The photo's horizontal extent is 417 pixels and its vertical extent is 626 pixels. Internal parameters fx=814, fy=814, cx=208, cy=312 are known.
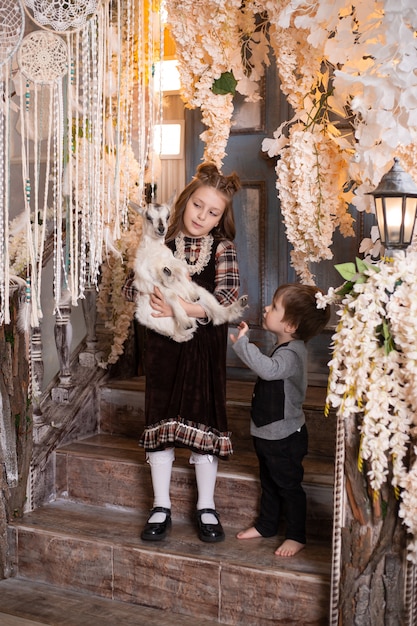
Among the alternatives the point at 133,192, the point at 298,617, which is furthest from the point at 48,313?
the point at 298,617

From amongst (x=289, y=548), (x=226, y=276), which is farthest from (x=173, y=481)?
(x=226, y=276)

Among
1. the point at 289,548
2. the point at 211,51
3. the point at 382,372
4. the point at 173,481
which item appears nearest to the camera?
the point at 382,372

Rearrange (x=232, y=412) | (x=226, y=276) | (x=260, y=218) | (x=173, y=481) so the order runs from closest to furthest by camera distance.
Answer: (x=226, y=276) → (x=173, y=481) → (x=232, y=412) → (x=260, y=218)

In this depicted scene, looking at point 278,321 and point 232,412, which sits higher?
point 278,321

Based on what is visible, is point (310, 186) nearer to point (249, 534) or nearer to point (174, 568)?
point (249, 534)

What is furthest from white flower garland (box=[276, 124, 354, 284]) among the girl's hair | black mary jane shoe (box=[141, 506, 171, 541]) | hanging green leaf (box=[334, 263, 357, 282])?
black mary jane shoe (box=[141, 506, 171, 541])

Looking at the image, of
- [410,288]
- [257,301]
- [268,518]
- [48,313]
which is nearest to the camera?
[410,288]

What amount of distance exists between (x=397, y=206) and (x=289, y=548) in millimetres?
1206

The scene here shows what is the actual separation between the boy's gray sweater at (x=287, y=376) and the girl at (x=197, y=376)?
216 millimetres

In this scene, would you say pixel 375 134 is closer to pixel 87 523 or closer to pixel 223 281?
pixel 223 281

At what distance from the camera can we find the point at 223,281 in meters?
2.98

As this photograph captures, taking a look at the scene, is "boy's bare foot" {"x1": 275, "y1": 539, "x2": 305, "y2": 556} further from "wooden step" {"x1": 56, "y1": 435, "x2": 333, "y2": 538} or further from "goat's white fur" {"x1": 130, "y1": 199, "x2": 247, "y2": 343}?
"goat's white fur" {"x1": 130, "y1": 199, "x2": 247, "y2": 343}

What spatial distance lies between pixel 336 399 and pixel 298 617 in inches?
31.7

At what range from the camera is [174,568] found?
283cm
